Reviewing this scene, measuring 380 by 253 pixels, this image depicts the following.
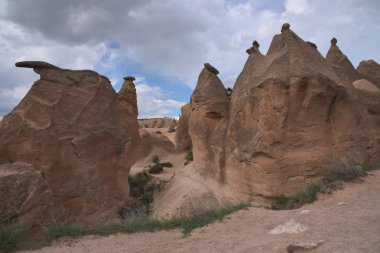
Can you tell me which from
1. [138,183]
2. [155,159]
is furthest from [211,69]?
[155,159]

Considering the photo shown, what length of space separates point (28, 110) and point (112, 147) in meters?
2.25

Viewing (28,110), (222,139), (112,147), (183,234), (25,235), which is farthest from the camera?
(222,139)

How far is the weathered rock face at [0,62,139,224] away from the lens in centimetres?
792

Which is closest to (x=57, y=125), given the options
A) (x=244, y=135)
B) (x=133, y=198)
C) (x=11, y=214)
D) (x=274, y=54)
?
(x=11, y=214)

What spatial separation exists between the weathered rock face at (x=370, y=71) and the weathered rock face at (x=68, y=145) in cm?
1076

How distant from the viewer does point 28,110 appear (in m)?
8.51

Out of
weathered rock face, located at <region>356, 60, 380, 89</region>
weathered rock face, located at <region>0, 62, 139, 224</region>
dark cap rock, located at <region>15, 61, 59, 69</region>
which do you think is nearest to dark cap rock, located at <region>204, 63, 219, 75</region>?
weathered rock face, located at <region>0, 62, 139, 224</region>

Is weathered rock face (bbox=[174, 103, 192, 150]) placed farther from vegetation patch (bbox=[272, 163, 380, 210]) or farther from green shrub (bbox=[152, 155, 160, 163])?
vegetation patch (bbox=[272, 163, 380, 210])

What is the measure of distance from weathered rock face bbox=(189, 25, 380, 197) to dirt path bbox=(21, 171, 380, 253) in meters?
2.60

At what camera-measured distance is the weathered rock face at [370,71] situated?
1556 centimetres

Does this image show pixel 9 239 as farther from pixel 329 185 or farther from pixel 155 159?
pixel 155 159

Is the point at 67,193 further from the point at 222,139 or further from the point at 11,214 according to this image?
the point at 222,139

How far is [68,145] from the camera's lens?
8.75 m

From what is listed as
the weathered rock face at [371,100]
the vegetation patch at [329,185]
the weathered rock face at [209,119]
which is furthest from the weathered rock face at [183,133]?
the vegetation patch at [329,185]
